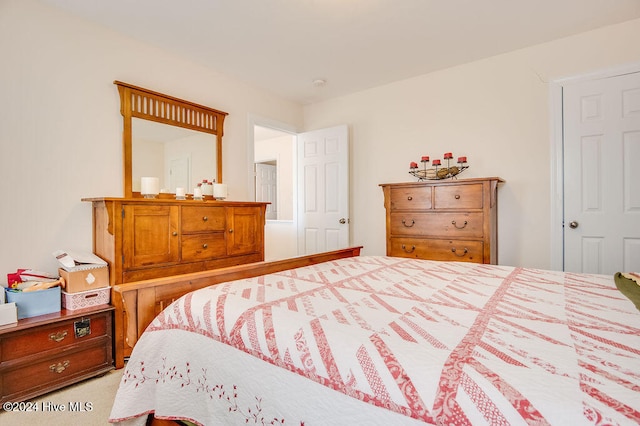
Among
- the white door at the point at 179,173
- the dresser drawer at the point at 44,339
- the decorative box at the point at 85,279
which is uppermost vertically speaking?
the white door at the point at 179,173

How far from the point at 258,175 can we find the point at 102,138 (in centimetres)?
363

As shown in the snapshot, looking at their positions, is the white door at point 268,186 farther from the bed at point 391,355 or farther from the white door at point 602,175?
the bed at point 391,355

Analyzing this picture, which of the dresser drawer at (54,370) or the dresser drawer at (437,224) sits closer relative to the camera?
the dresser drawer at (54,370)

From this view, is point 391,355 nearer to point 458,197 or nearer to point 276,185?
point 458,197

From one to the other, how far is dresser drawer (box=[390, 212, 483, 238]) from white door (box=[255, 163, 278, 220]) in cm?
334

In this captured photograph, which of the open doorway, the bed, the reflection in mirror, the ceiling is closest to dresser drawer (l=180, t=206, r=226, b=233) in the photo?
the reflection in mirror

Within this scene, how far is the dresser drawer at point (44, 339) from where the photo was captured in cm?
181

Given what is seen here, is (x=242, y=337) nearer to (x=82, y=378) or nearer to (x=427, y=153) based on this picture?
(x=82, y=378)

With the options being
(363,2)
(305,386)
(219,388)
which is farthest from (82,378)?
Answer: (363,2)

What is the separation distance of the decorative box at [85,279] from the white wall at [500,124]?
8.96ft

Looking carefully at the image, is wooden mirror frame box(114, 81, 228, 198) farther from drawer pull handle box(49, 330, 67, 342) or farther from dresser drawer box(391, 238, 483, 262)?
dresser drawer box(391, 238, 483, 262)

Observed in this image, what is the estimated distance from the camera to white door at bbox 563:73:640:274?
2.57 metres

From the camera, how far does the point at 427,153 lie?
11.7 ft

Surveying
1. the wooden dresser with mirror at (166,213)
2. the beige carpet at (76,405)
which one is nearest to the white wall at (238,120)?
the wooden dresser with mirror at (166,213)
